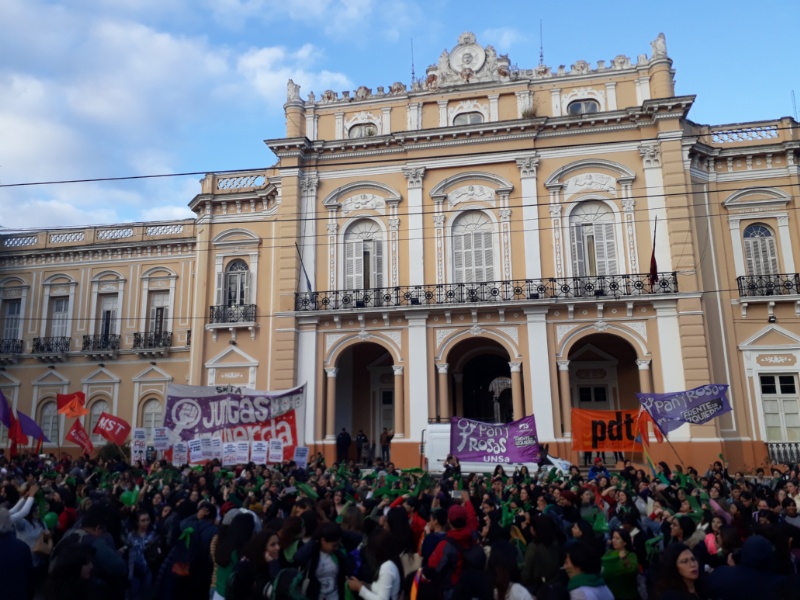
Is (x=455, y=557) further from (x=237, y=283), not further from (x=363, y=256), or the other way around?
(x=237, y=283)

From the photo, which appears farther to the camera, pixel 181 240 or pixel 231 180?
pixel 181 240

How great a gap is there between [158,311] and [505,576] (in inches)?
1136

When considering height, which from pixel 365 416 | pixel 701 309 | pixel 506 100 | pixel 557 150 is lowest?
pixel 365 416

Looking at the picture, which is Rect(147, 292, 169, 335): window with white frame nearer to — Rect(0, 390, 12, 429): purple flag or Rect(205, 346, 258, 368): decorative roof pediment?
Rect(205, 346, 258, 368): decorative roof pediment

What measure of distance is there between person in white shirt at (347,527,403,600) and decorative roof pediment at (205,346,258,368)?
21.4 m

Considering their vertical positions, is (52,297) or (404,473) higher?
(52,297)

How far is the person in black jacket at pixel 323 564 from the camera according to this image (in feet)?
17.9

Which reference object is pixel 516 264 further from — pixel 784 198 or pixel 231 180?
pixel 231 180

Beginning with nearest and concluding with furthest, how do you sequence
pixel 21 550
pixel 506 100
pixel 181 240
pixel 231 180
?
pixel 21 550, pixel 506 100, pixel 231 180, pixel 181 240

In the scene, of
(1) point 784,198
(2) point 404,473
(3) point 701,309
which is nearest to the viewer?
(2) point 404,473

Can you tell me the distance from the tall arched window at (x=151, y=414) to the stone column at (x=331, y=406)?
933 centimetres

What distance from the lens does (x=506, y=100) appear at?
26172mm

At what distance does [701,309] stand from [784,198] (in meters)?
5.62

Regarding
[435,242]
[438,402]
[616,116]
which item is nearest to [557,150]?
[616,116]
